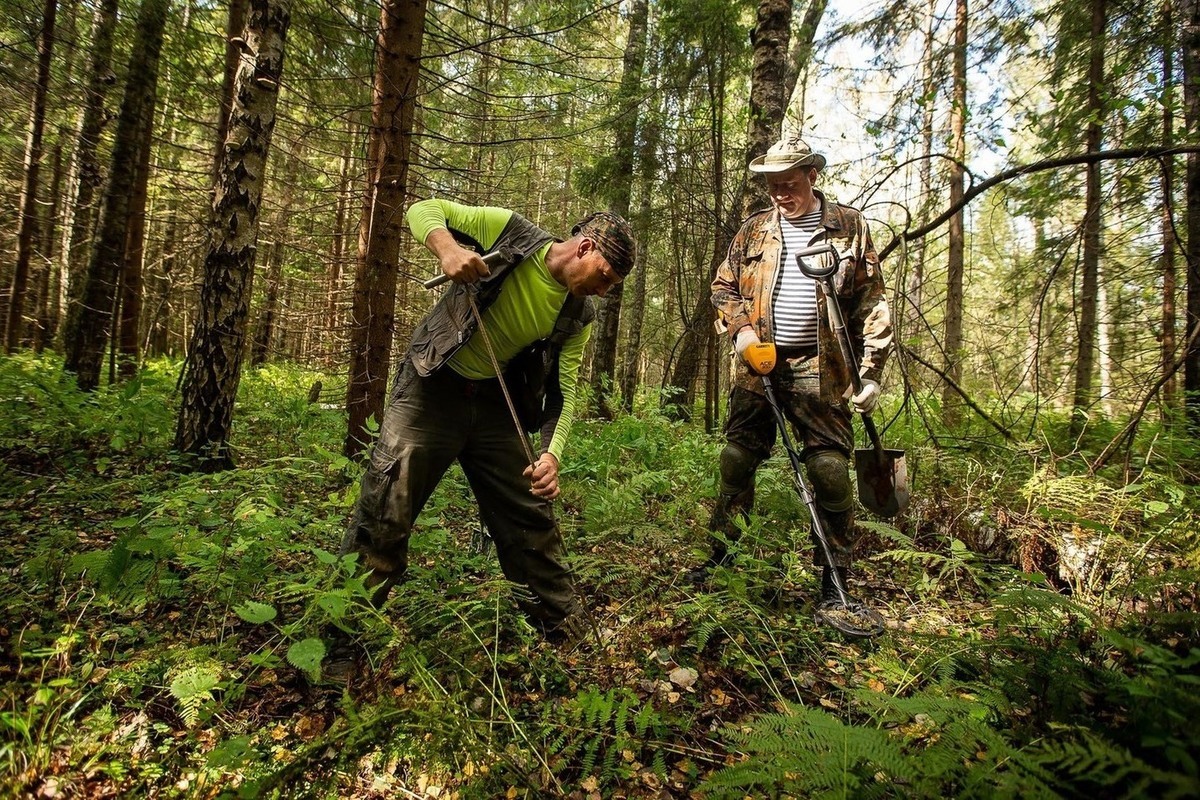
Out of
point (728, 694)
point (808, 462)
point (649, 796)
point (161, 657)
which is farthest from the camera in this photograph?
point (808, 462)

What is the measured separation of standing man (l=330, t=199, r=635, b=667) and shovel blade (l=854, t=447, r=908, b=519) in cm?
182

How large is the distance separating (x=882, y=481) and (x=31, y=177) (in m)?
A: 14.0

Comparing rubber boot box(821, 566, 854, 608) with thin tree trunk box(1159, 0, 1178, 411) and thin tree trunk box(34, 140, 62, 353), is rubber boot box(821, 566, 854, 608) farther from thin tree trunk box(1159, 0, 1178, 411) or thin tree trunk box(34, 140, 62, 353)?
thin tree trunk box(34, 140, 62, 353)

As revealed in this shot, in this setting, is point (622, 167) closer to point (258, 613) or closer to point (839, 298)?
point (839, 298)

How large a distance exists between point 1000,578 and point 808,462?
4.73 ft

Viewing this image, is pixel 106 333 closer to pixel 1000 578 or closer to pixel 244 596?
pixel 244 596

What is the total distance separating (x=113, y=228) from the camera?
772cm

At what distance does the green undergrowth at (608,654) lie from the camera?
161 centimetres

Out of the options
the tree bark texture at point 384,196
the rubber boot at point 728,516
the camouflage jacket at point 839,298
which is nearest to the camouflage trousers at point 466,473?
the rubber boot at point 728,516

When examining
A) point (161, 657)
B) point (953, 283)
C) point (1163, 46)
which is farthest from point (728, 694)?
point (953, 283)

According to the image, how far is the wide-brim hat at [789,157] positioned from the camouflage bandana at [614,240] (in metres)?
1.25

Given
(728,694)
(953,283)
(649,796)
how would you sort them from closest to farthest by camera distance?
(649,796)
(728,694)
(953,283)

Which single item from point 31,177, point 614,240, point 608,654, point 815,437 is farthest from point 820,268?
point 31,177

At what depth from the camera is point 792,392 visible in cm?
338
